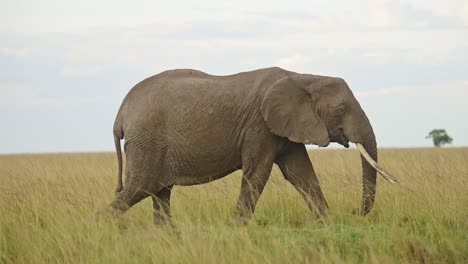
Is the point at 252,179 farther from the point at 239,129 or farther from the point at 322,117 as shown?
the point at 322,117

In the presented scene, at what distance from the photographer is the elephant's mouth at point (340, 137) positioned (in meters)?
8.88

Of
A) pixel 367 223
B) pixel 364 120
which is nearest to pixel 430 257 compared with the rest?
pixel 367 223

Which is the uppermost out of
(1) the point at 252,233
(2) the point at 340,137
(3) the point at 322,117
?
(3) the point at 322,117

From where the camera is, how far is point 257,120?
8.92 m

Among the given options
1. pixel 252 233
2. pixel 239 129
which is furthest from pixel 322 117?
pixel 252 233

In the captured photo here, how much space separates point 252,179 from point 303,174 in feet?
2.48

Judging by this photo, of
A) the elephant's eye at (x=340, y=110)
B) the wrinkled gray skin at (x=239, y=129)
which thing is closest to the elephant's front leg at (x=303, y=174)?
the wrinkled gray skin at (x=239, y=129)

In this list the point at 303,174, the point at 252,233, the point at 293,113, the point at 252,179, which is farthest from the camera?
the point at 303,174

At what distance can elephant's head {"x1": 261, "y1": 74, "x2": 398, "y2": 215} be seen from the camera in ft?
28.8

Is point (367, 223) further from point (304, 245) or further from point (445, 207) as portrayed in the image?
point (304, 245)

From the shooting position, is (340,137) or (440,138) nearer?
(340,137)

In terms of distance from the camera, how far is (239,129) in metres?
8.95

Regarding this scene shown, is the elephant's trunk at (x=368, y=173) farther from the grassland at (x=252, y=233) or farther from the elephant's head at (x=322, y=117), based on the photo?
the grassland at (x=252, y=233)

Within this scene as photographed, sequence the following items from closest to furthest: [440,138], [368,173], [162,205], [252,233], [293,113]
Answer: [252,233] → [368,173] → [293,113] → [162,205] → [440,138]
